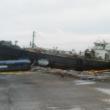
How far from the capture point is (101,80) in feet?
65.6

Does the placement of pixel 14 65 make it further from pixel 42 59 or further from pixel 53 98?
pixel 53 98

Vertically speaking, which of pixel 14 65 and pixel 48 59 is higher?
pixel 48 59

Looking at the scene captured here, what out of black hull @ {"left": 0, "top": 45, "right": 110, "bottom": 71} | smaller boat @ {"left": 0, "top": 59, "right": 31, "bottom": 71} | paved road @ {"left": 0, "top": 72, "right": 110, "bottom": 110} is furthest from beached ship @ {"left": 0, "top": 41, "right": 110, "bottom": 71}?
paved road @ {"left": 0, "top": 72, "right": 110, "bottom": 110}

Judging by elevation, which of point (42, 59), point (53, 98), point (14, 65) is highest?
point (42, 59)

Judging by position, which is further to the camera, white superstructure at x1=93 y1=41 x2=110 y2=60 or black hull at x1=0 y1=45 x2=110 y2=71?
white superstructure at x1=93 y1=41 x2=110 y2=60

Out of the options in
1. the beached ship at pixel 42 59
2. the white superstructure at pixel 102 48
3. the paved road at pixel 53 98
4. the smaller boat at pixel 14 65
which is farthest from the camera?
the white superstructure at pixel 102 48

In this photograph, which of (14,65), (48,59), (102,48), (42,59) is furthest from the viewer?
(102,48)

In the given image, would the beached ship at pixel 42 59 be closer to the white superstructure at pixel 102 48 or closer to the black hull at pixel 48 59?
the black hull at pixel 48 59

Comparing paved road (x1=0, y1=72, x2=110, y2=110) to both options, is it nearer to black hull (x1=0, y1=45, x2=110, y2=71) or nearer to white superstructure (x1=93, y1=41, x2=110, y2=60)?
black hull (x1=0, y1=45, x2=110, y2=71)

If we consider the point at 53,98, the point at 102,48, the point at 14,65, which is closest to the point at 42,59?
the point at 14,65

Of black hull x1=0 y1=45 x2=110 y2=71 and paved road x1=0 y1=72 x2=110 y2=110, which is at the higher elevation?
black hull x1=0 y1=45 x2=110 y2=71

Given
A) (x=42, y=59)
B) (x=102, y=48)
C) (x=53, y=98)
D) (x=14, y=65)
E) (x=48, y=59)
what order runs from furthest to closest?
(x=102, y=48), (x=42, y=59), (x=48, y=59), (x=14, y=65), (x=53, y=98)

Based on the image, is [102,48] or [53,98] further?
[102,48]

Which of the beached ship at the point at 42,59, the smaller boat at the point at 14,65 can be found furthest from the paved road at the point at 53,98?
the beached ship at the point at 42,59
